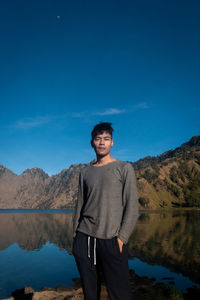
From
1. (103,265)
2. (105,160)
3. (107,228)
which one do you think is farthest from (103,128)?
(103,265)

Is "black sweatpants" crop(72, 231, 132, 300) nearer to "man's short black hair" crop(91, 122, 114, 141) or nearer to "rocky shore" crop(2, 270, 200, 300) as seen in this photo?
"man's short black hair" crop(91, 122, 114, 141)

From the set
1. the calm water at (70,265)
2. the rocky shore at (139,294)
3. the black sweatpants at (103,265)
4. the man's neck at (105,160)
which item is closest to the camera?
the black sweatpants at (103,265)

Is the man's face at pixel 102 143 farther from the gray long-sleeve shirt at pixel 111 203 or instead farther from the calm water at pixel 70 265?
the calm water at pixel 70 265

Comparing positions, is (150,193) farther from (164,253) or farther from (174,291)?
(174,291)

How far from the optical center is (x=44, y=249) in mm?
32188

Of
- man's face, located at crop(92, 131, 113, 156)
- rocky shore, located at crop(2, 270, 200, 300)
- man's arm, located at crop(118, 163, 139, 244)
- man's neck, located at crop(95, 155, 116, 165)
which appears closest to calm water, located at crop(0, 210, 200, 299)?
rocky shore, located at crop(2, 270, 200, 300)

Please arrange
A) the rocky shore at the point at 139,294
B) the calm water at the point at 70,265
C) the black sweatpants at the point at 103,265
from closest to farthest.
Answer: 1. the black sweatpants at the point at 103,265
2. the rocky shore at the point at 139,294
3. the calm water at the point at 70,265

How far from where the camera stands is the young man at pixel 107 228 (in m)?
3.59

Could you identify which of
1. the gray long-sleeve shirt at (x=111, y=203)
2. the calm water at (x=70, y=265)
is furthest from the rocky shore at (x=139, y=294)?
the gray long-sleeve shirt at (x=111, y=203)

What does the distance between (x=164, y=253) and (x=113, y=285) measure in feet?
76.0

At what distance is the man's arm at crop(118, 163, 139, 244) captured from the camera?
363 centimetres

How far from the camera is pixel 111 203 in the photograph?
3838 mm

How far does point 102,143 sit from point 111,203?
1.14 meters

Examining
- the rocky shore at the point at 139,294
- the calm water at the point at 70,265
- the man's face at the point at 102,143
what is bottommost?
the calm water at the point at 70,265
